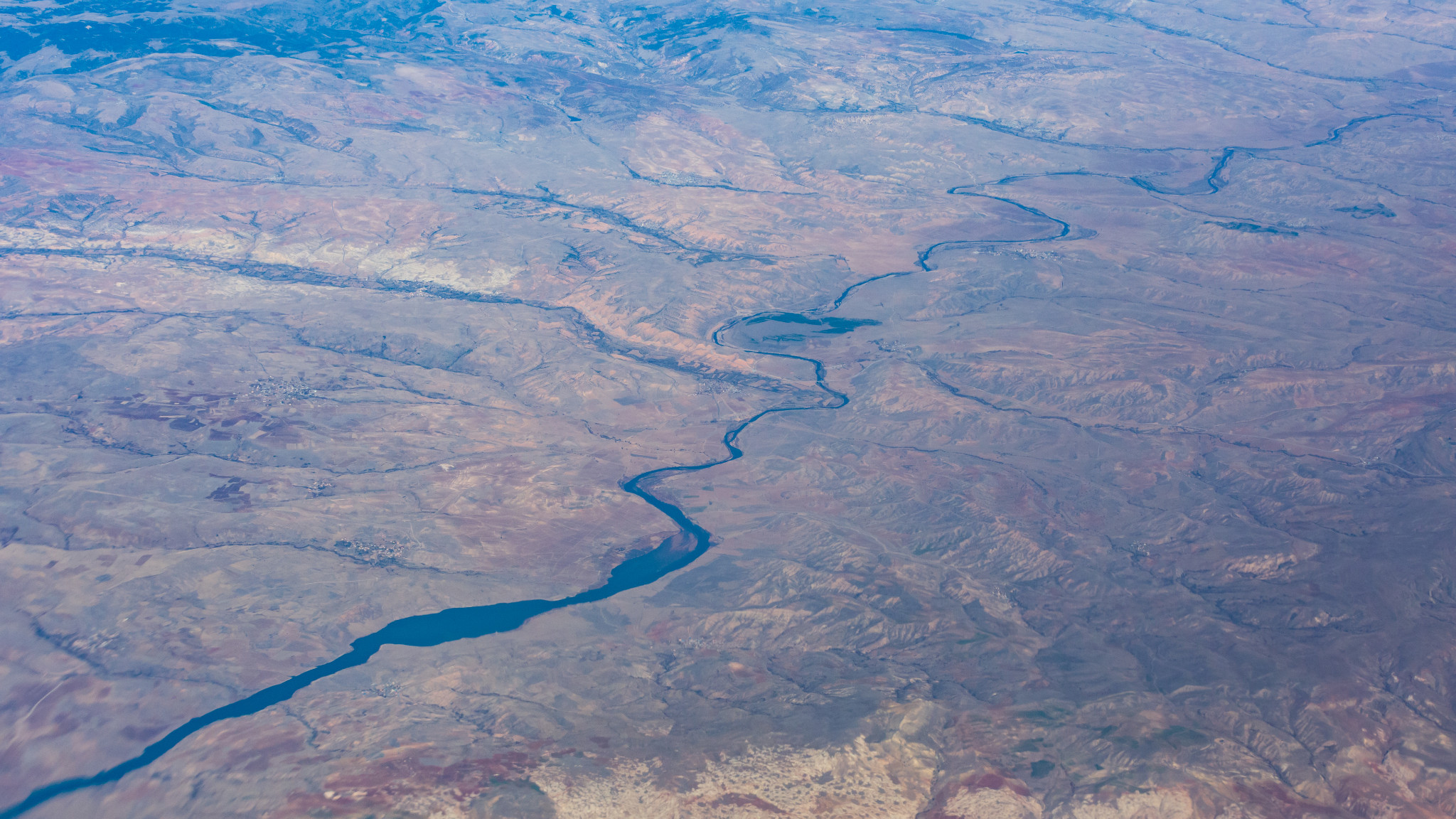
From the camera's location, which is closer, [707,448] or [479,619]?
[479,619]

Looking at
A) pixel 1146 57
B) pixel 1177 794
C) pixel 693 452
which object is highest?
pixel 1146 57

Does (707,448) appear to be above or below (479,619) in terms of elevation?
below

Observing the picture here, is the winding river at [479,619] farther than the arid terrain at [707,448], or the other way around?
the winding river at [479,619]

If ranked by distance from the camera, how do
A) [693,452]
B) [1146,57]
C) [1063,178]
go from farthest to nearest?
1. [1146,57]
2. [1063,178]
3. [693,452]

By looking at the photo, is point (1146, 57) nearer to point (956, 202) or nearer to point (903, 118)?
point (903, 118)

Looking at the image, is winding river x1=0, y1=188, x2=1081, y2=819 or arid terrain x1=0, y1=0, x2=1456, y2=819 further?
winding river x1=0, y1=188, x2=1081, y2=819

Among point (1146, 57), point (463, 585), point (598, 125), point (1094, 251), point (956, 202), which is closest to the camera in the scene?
point (463, 585)

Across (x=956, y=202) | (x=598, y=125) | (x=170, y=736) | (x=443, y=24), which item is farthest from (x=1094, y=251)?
(x=443, y=24)

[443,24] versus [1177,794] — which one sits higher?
[443,24]
